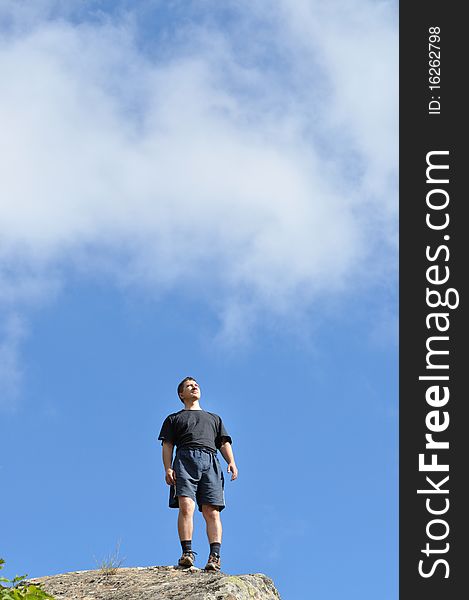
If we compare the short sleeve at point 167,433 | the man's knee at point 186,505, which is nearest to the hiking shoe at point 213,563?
the man's knee at point 186,505

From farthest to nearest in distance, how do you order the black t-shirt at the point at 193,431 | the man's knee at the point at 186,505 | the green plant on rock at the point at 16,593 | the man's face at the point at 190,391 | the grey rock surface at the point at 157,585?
1. the man's face at the point at 190,391
2. the black t-shirt at the point at 193,431
3. the man's knee at the point at 186,505
4. the grey rock surface at the point at 157,585
5. the green plant on rock at the point at 16,593

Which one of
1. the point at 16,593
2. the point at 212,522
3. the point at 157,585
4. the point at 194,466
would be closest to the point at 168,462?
the point at 194,466

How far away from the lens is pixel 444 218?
1102 centimetres

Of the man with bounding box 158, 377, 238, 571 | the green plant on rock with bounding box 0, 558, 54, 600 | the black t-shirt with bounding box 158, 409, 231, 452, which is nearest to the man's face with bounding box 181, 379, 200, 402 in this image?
the man with bounding box 158, 377, 238, 571

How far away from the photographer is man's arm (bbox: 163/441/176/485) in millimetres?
10570

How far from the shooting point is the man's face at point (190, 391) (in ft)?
36.0

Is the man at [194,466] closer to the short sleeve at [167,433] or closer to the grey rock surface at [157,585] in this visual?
the short sleeve at [167,433]

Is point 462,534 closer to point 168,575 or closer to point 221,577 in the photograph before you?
point 221,577

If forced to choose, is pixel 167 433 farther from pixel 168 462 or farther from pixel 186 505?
pixel 186 505

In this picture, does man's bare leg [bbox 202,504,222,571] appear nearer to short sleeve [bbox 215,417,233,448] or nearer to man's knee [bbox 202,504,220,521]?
man's knee [bbox 202,504,220,521]

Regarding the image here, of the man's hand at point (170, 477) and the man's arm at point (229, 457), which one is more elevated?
the man's arm at point (229, 457)

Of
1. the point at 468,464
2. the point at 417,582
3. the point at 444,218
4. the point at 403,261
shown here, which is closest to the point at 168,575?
the point at 417,582

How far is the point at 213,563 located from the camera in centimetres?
1020

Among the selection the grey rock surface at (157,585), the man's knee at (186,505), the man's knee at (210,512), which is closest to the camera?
the grey rock surface at (157,585)
